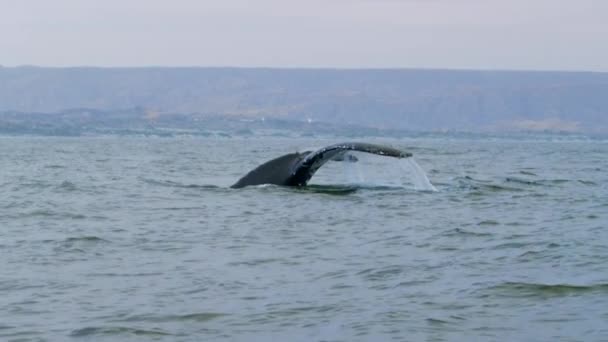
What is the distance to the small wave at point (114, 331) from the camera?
852cm

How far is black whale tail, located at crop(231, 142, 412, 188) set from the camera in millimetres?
16641

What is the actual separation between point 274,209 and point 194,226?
1881 millimetres

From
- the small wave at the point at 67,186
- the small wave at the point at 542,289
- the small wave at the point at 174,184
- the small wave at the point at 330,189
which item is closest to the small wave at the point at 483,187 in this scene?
the small wave at the point at 330,189

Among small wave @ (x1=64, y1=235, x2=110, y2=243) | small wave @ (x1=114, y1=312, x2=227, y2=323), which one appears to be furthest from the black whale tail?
small wave @ (x1=114, y1=312, x2=227, y2=323)

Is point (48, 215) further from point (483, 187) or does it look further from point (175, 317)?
point (483, 187)

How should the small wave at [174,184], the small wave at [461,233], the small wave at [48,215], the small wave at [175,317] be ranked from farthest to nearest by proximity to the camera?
the small wave at [174,184]
the small wave at [48,215]
the small wave at [461,233]
the small wave at [175,317]

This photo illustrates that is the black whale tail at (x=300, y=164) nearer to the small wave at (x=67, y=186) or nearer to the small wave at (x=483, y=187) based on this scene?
the small wave at (x=483, y=187)

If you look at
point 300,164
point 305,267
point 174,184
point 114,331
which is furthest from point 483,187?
Result: point 114,331

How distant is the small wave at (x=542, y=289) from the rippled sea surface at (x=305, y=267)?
2 centimetres

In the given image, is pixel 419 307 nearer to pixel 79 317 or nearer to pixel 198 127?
pixel 79 317

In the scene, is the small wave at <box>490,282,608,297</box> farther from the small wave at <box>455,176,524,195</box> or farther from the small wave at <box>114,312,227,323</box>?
the small wave at <box>455,176,524,195</box>

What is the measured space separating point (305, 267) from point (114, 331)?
317 centimetres

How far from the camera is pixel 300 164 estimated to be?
18453 millimetres

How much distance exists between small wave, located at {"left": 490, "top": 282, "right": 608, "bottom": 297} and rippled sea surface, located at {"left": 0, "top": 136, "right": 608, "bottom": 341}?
0.06ft
